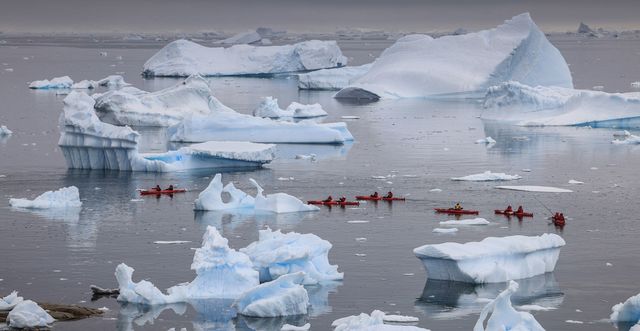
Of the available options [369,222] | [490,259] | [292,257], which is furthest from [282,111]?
[292,257]

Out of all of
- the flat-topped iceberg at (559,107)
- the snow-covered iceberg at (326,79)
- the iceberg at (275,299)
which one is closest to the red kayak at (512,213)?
the iceberg at (275,299)

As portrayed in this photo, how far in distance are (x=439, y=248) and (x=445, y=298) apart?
0.64m

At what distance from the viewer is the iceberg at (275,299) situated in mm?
13797

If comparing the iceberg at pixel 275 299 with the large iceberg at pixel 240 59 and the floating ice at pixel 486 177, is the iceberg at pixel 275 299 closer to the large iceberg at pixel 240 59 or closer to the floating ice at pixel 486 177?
the floating ice at pixel 486 177

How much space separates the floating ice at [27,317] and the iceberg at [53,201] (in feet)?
26.9

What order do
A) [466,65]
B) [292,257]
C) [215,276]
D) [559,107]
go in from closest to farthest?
1. [215,276]
2. [292,257]
3. [559,107]
4. [466,65]

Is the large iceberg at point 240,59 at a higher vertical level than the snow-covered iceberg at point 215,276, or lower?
higher

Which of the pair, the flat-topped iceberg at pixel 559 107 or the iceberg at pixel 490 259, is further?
the flat-topped iceberg at pixel 559 107

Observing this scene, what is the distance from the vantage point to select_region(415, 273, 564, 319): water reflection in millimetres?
14398

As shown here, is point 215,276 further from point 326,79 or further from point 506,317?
point 326,79

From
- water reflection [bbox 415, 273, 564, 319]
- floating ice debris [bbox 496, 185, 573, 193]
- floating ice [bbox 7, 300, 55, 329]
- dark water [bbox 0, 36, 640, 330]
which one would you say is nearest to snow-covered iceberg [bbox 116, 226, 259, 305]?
dark water [bbox 0, 36, 640, 330]

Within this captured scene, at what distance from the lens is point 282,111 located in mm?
37312

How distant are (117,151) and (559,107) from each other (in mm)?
15859

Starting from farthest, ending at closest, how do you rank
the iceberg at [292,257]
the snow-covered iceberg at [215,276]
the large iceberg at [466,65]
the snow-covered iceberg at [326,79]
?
the snow-covered iceberg at [326,79] < the large iceberg at [466,65] < the iceberg at [292,257] < the snow-covered iceberg at [215,276]
